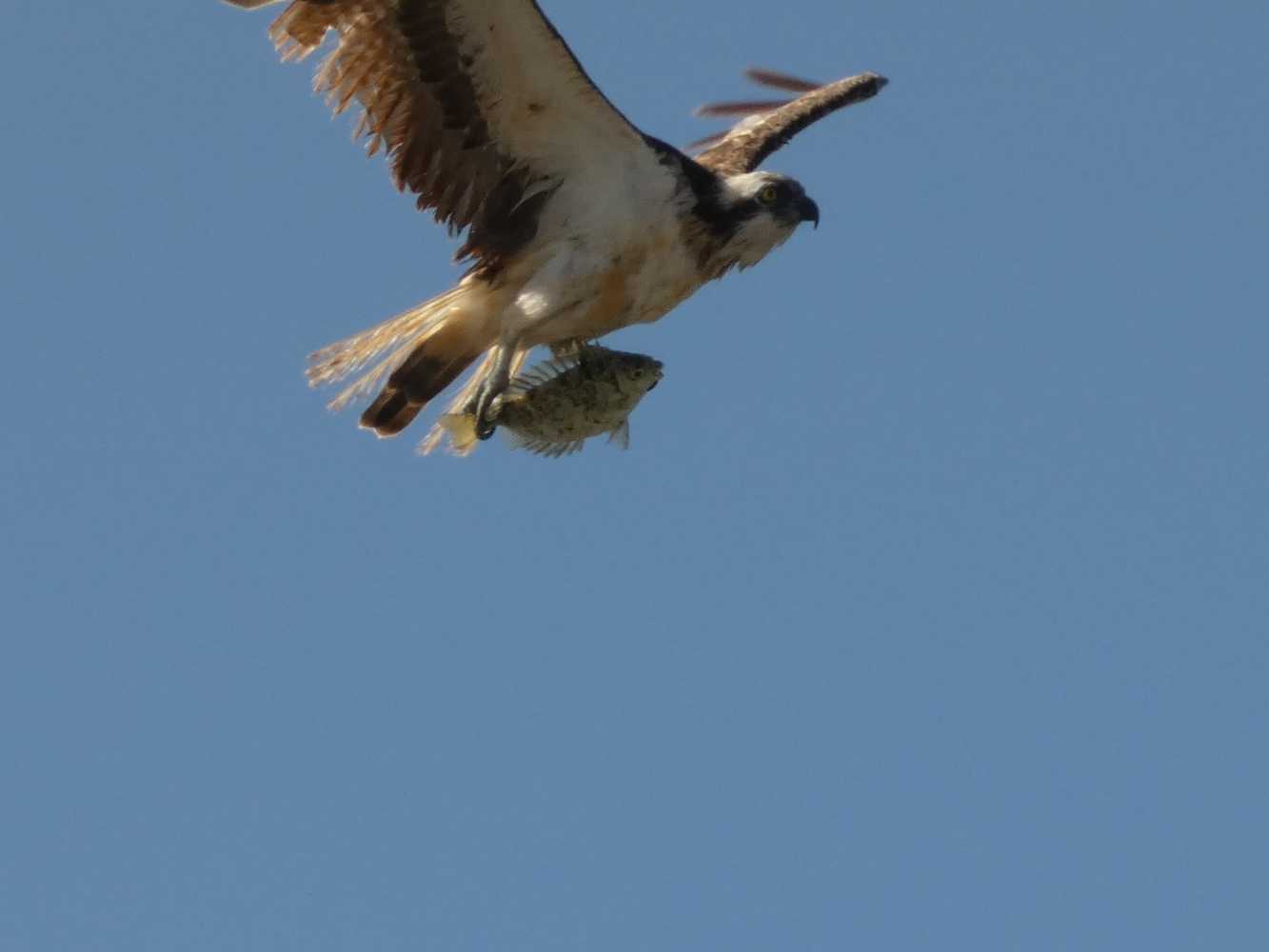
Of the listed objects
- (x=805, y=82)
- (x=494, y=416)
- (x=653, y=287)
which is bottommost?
(x=494, y=416)

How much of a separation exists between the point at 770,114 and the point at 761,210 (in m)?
2.35

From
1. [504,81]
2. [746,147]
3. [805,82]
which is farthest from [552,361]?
[805,82]

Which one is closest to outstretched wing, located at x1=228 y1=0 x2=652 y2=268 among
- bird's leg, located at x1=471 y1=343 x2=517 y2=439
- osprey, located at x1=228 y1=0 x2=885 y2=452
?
osprey, located at x1=228 y1=0 x2=885 y2=452

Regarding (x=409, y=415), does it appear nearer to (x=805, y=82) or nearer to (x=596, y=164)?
(x=596, y=164)

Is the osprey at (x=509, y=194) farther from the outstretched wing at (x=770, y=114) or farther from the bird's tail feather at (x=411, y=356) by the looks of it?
the outstretched wing at (x=770, y=114)

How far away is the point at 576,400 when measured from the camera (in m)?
10.3

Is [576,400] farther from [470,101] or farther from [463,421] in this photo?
[470,101]

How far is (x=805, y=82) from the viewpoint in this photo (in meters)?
13.6

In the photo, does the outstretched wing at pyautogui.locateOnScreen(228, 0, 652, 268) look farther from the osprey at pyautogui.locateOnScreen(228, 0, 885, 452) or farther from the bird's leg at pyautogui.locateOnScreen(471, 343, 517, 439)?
the bird's leg at pyautogui.locateOnScreen(471, 343, 517, 439)

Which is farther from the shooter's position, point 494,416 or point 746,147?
point 746,147

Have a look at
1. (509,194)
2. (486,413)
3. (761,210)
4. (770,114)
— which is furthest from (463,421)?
(770,114)

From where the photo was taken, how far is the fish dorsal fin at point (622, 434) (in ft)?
34.2

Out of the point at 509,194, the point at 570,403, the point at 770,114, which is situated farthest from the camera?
the point at 770,114

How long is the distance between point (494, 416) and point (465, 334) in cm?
65
